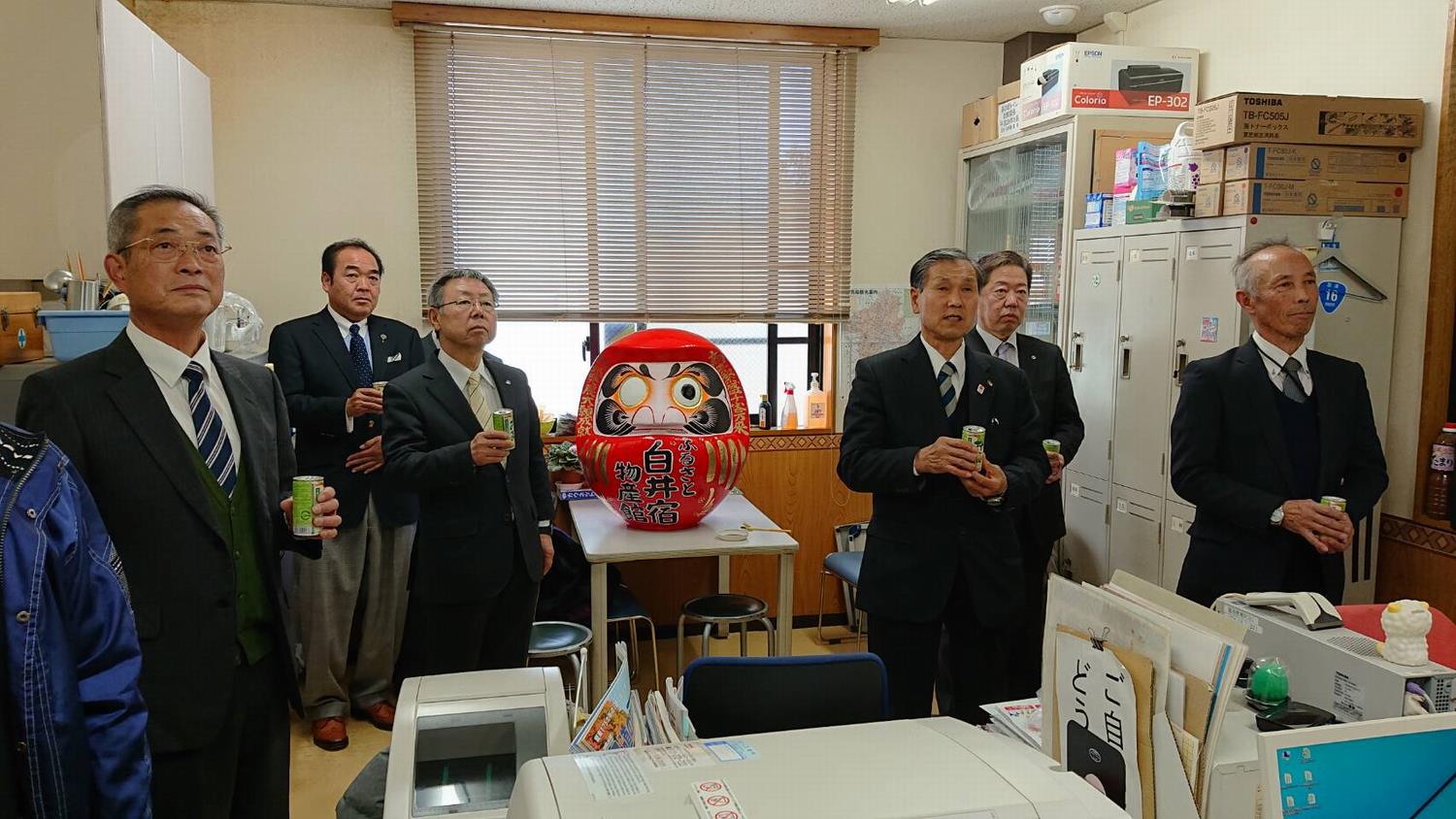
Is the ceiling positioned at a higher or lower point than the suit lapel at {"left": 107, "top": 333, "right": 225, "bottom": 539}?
higher

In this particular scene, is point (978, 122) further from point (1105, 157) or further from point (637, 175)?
point (637, 175)

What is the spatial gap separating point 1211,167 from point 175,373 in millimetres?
3005

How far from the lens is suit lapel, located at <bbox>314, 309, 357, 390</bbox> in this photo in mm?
3494

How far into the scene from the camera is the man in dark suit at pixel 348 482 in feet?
11.3

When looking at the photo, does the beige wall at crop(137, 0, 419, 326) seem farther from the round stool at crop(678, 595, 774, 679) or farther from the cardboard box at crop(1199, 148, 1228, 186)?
the cardboard box at crop(1199, 148, 1228, 186)

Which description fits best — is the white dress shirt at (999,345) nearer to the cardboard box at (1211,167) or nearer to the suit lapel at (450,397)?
the cardboard box at (1211,167)

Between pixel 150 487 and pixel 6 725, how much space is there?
0.58 meters

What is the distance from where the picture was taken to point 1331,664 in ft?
5.02

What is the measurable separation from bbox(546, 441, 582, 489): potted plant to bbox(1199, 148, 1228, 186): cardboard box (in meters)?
2.65

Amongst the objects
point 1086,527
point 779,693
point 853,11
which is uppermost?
point 853,11

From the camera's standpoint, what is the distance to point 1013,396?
2531 millimetres

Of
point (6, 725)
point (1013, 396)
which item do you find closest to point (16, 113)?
point (6, 725)

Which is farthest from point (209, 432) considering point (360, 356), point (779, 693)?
point (360, 356)

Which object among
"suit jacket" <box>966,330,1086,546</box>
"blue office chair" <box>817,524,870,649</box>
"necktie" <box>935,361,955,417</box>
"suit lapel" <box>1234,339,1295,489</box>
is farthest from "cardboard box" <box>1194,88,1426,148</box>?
"blue office chair" <box>817,524,870,649</box>
